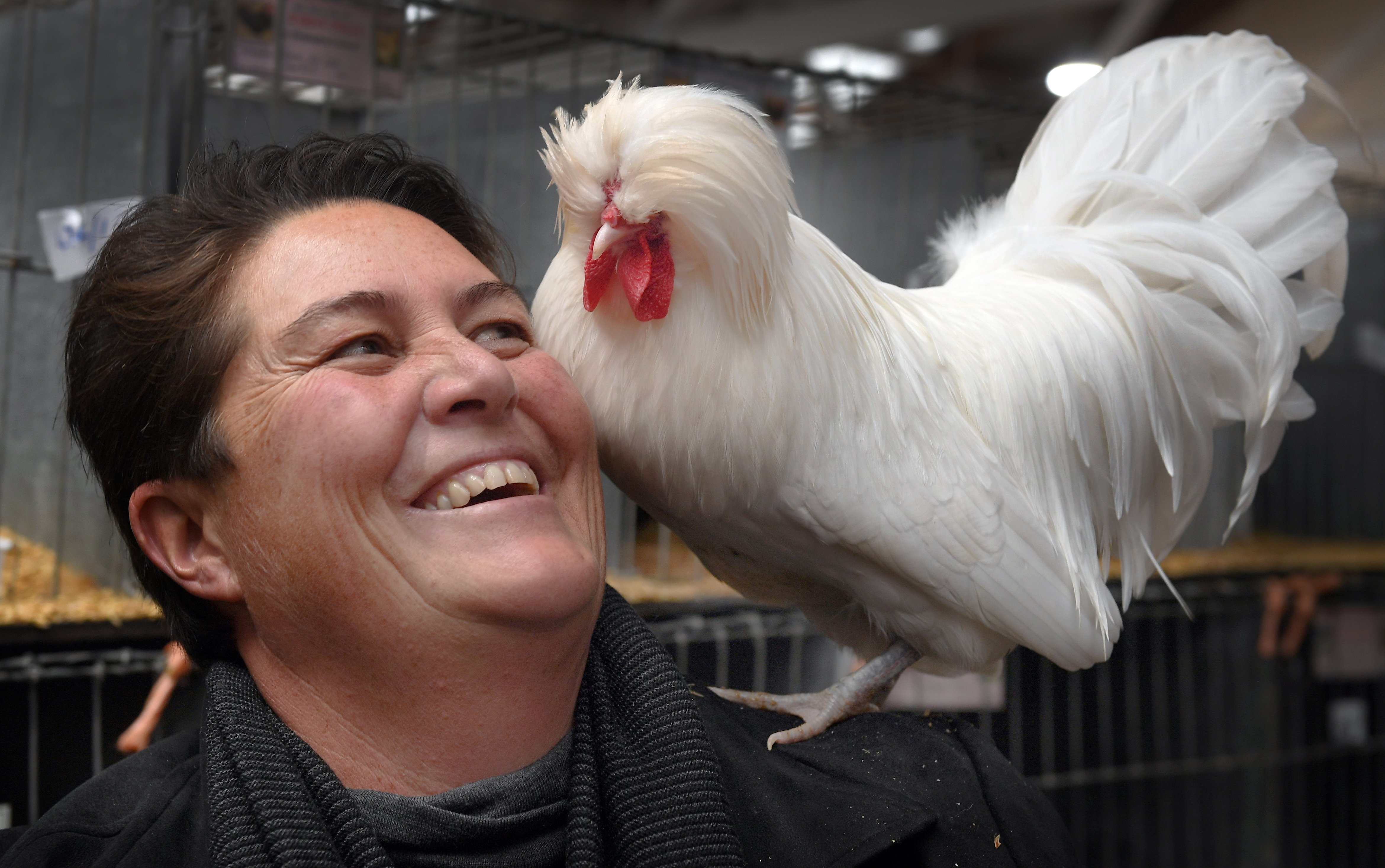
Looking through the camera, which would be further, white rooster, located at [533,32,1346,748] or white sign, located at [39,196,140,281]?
white sign, located at [39,196,140,281]

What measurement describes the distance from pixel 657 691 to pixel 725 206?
18.5 inches

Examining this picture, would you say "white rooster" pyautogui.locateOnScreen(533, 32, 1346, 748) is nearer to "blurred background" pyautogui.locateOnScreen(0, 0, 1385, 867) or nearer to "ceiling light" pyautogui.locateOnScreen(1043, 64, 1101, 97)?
"blurred background" pyautogui.locateOnScreen(0, 0, 1385, 867)

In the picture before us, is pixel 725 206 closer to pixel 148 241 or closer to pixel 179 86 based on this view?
pixel 148 241

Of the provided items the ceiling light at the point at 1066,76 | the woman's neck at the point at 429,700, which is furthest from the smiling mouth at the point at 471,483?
the ceiling light at the point at 1066,76

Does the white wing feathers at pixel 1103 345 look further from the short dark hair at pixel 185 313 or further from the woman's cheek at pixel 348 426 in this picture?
the short dark hair at pixel 185 313

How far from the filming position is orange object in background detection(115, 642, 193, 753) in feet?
5.08

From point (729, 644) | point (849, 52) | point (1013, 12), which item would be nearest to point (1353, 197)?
point (1013, 12)

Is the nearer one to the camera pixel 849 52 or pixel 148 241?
pixel 148 241

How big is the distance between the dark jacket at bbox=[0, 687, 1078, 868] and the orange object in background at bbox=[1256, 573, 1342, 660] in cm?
215

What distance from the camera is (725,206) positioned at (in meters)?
1.00

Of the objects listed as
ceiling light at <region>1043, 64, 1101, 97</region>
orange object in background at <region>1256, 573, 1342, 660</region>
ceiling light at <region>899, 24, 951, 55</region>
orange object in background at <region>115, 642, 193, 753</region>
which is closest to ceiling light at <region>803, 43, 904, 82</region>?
ceiling light at <region>899, 24, 951, 55</region>

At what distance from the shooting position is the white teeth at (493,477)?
2.90ft

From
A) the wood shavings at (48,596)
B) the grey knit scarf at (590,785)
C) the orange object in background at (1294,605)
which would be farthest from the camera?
the orange object in background at (1294,605)

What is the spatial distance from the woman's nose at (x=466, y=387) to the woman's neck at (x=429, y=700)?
0.18m
